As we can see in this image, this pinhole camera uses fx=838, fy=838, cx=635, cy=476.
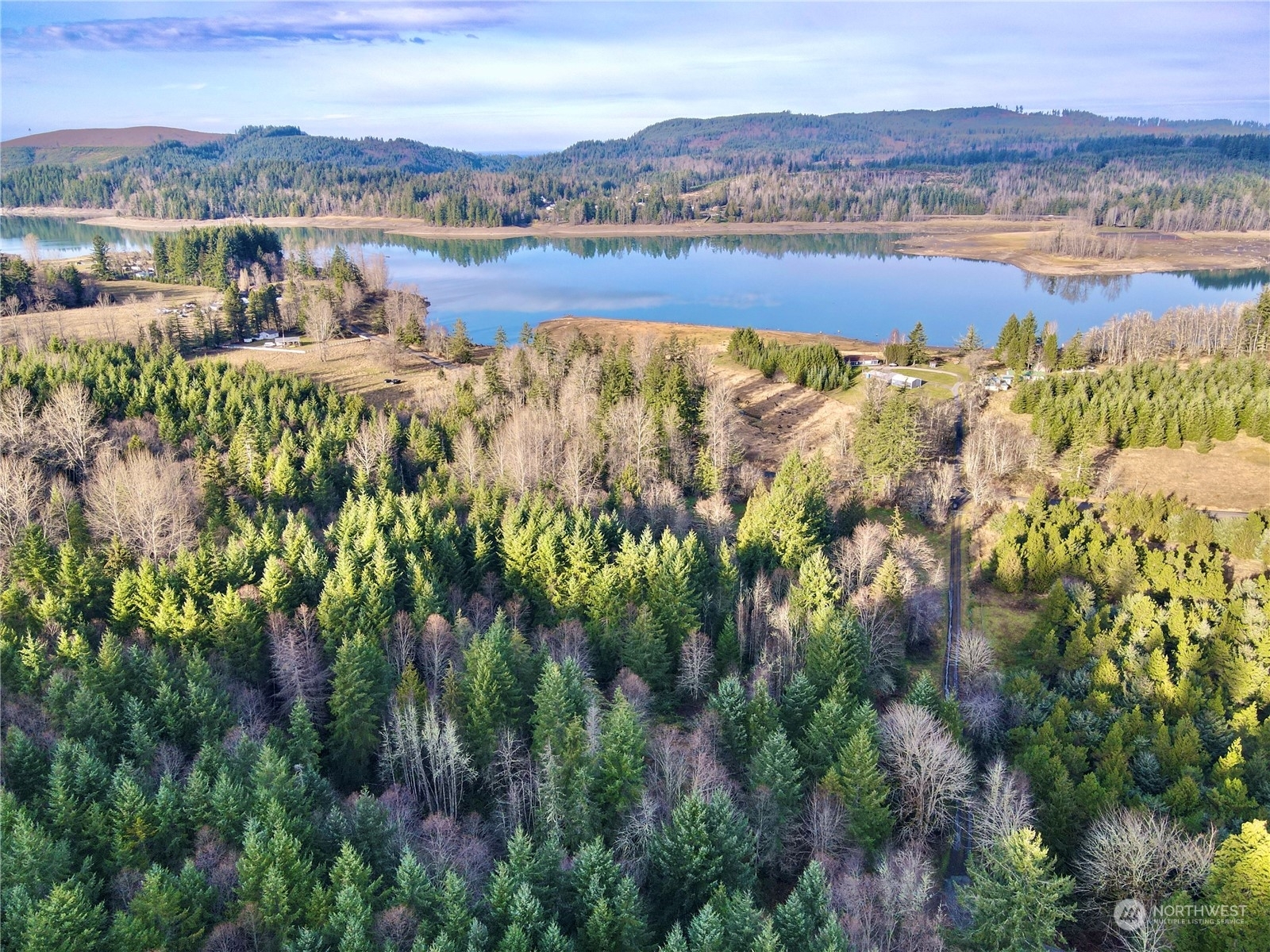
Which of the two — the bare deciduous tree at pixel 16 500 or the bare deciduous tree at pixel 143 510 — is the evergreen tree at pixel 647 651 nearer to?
the bare deciduous tree at pixel 143 510

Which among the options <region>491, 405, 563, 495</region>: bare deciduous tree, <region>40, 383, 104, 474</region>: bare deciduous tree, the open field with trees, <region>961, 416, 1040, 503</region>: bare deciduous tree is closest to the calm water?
<region>961, 416, 1040, 503</region>: bare deciduous tree

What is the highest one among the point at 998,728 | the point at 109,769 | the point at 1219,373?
the point at 1219,373

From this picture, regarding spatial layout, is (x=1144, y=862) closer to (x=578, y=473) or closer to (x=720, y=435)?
(x=578, y=473)

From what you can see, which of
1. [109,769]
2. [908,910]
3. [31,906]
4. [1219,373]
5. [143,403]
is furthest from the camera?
[1219,373]

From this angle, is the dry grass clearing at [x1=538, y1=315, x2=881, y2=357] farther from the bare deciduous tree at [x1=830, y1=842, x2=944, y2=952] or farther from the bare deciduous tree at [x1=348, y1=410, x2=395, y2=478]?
the bare deciduous tree at [x1=830, y1=842, x2=944, y2=952]

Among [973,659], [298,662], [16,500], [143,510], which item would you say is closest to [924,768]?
[973,659]

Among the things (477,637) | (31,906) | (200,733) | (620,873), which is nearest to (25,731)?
(200,733)

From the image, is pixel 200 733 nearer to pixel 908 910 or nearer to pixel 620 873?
pixel 620 873
